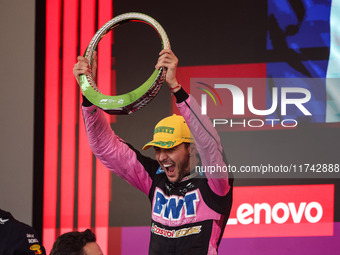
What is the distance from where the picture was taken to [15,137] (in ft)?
11.6

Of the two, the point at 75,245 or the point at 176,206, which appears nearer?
the point at 75,245

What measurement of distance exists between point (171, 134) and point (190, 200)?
36cm

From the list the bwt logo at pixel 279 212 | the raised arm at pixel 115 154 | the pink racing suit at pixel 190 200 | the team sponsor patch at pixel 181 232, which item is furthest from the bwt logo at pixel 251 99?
the team sponsor patch at pixel 181 232

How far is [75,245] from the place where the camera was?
1768 mm

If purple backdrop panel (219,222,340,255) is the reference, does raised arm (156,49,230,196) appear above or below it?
above

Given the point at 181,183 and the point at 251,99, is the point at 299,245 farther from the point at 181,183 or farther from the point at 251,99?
the point at 181,183

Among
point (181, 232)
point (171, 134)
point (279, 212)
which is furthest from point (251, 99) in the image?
point (181, 232)

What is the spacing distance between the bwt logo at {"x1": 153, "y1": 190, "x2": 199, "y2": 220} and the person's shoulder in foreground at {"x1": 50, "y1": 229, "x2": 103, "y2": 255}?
2.31 feet

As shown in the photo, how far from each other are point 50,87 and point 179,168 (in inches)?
56.5

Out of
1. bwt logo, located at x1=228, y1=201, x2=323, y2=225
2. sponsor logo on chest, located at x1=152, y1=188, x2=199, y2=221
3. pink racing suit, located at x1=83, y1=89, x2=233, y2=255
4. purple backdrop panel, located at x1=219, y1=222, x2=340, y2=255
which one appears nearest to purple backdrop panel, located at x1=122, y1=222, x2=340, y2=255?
purple backdrop panel, located at x1=219, y1=222, x2=340, y2=255

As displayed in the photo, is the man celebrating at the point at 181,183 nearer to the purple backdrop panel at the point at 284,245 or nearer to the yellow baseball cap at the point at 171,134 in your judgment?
the yellow baseball cap at the point at 171,134

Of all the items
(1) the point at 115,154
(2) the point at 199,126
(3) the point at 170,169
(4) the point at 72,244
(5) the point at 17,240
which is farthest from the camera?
(1) the point at 115,154

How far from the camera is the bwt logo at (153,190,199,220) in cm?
245

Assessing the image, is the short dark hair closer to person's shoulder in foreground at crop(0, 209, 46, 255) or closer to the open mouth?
person's shoulder in foreground at crop(0, 209, 46, 255)
